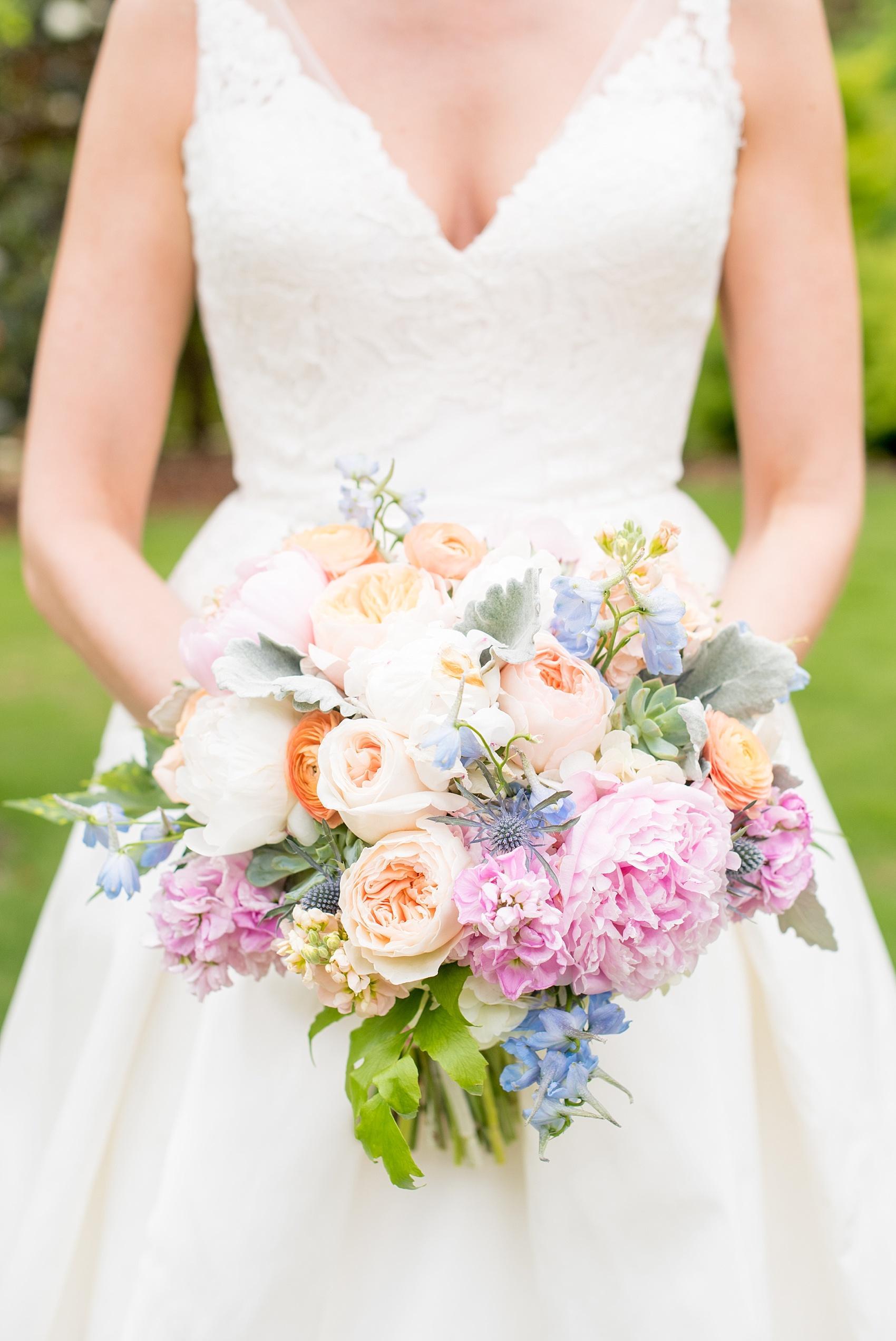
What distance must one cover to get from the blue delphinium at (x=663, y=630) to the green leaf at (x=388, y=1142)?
0.52 meters

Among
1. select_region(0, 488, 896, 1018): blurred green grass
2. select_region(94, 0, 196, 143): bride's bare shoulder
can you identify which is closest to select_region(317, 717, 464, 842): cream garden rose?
select_region(94, 0, 196, 143): bride's bare shoulder

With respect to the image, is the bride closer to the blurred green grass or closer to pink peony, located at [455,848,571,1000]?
pink peony, located at [455,848,571,1000]

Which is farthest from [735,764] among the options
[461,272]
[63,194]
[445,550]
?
[63,194]

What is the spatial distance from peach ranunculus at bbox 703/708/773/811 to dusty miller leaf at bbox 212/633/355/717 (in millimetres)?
378

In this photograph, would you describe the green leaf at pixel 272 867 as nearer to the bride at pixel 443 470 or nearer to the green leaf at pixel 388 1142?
the green leaf at pixel 388 1142

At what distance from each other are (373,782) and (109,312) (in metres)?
1.05

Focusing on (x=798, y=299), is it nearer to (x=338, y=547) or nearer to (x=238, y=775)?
(x=338, y=547)

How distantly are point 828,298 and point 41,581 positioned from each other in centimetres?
130

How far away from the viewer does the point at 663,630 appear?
133cm

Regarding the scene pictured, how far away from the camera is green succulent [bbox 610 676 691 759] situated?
137 centimetres

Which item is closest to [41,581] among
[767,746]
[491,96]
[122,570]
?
[122,570]

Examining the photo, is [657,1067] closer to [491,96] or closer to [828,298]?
[828,298]

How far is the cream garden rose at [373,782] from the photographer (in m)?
1.29

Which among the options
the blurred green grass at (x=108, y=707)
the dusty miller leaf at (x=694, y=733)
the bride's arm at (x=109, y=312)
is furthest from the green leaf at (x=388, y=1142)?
the blurred green grass at (x=108, y=707)
